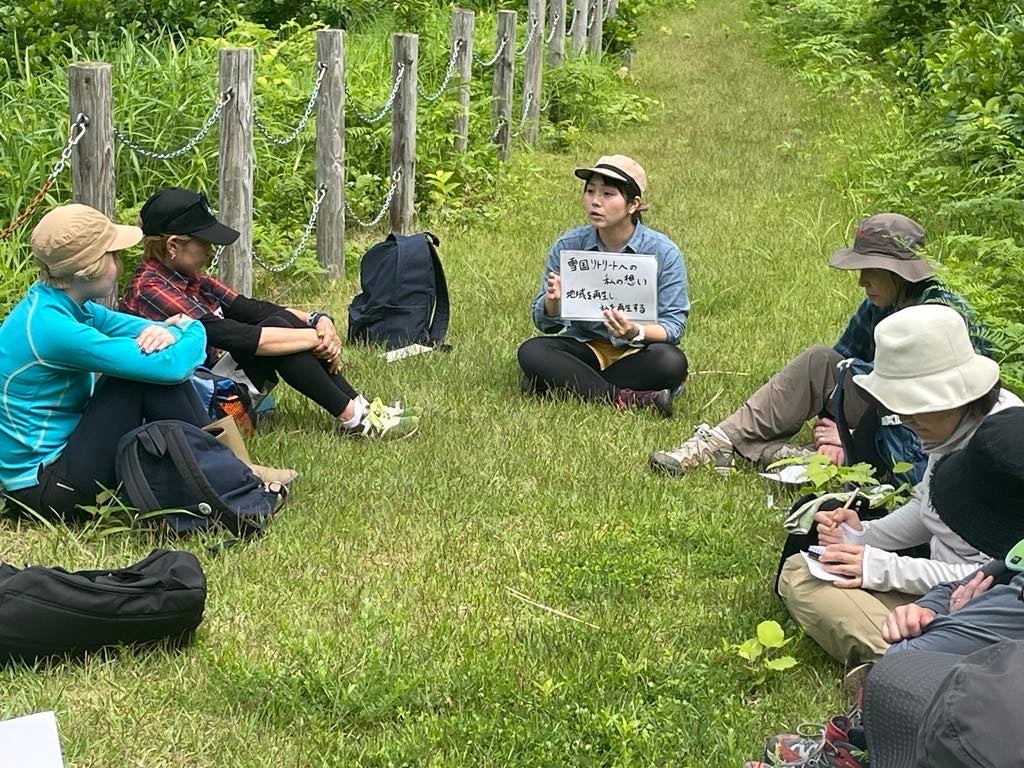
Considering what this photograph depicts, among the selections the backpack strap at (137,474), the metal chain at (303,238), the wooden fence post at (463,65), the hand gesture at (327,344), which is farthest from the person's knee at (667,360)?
the wooden fence post at (463,65)

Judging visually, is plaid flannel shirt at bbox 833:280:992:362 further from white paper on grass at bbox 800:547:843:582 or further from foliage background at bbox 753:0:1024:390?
white paper on grass at bbox 800:547:843:582

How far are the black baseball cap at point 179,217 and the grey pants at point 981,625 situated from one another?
356 centimetres

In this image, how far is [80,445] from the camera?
16.9 feet

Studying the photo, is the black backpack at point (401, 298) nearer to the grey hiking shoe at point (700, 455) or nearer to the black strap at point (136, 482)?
the grey hiking shoe at point (700, 455)

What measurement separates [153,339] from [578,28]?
40.1ft

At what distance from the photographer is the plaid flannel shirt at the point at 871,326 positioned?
5.59 meters

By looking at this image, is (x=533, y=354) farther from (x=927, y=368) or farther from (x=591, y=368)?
(x=927, y=368)

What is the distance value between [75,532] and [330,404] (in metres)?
1.52

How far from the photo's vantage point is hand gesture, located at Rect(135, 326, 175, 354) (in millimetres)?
5152

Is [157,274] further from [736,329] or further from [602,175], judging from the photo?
[736,329]

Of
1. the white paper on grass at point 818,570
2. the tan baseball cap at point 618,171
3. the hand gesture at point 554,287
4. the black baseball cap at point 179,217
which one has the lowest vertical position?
the hand gesture at point 554,287

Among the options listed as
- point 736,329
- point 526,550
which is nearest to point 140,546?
point 526,550

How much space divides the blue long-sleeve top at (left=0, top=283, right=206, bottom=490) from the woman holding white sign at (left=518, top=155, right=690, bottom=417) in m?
2.13

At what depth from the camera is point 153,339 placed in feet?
17.0
